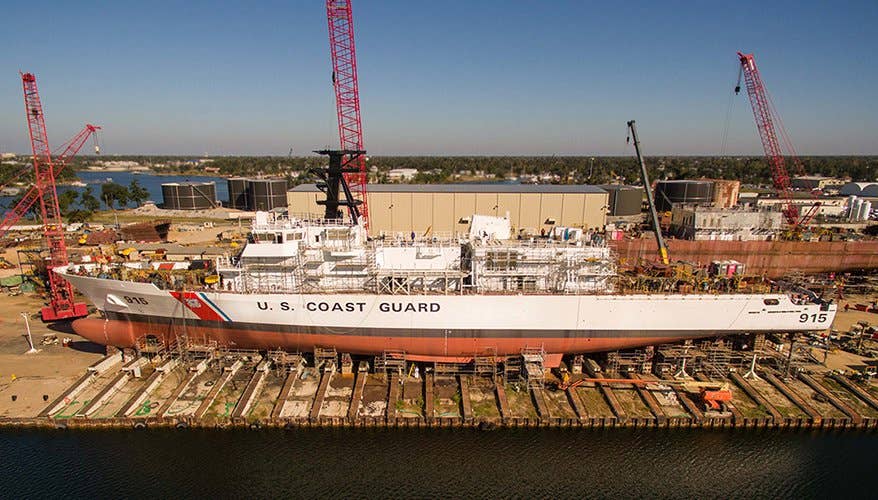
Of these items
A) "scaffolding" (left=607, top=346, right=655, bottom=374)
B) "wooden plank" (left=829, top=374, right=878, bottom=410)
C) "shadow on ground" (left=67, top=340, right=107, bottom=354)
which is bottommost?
"wooden plank" (left=829, top=374, right=878, bottom=410)

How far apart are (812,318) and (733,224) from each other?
720 inches

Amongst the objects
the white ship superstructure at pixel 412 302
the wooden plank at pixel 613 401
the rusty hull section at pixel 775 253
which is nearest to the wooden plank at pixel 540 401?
the white ship superstructure at pixel 412 302

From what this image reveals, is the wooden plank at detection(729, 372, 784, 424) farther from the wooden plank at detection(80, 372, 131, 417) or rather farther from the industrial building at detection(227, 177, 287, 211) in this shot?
the industrial building at detection(227, 177, 287, 211)

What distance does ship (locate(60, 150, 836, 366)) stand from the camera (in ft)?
58.6

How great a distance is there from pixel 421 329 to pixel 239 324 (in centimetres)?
816

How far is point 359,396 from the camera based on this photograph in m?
16.9

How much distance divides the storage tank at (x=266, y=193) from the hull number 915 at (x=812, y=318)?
66223mm

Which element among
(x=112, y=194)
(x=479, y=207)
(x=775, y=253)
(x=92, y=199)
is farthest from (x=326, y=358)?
(x=112, y=194)

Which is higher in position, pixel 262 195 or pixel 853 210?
pixel 853 210

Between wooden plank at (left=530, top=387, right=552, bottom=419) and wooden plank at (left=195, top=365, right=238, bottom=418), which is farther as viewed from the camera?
wooden plank at (left=530, top=387, right=552, bottom=419)

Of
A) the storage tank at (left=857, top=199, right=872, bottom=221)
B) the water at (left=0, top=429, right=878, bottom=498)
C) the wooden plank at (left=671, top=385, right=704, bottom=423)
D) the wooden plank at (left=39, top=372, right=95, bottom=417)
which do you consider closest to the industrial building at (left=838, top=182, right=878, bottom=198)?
the storage tank at (left=857, top=199, right=872, bottom=221)

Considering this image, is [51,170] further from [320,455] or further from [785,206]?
[785,206]

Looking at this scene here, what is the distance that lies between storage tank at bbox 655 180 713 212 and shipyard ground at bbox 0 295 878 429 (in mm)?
45264

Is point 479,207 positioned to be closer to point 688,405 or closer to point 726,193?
point 688,405
